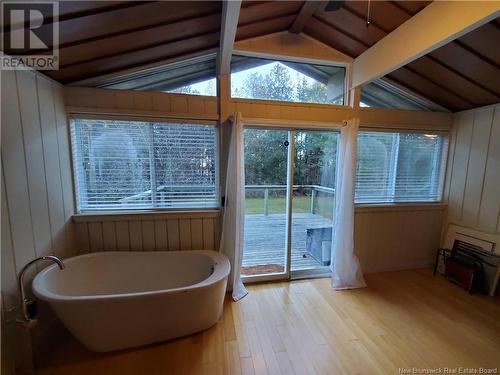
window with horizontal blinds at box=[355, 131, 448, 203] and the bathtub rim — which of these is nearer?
the bathtub rim

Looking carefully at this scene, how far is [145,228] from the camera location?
234cm

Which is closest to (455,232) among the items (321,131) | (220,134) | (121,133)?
(321,131)

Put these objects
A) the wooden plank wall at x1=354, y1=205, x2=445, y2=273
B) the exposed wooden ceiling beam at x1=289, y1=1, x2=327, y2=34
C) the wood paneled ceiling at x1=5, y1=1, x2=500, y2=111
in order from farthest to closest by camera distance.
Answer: the wooden plank wall at x1=354, y1=205, x2=445, y2=273 < the exposed wooden ceiling beam at x1=289, y1=1, x2=327, y2=34 < the wood paneled ceiling at x1=5, y1=1, x2=500, y2=111

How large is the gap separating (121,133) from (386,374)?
2954 millimetres

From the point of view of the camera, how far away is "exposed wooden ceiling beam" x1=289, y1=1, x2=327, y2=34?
1995mm

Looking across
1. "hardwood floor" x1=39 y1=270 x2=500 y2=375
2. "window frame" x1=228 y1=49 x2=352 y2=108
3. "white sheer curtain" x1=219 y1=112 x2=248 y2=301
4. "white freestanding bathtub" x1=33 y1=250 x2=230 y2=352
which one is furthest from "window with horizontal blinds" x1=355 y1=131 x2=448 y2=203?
"white freestanding bathtub" x1=33 y1=250 x2=230 y2=352

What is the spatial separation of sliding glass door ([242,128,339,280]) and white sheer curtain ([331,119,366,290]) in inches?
8.0

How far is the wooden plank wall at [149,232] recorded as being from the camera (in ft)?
7.39

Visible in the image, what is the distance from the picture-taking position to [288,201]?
2631 millimetres

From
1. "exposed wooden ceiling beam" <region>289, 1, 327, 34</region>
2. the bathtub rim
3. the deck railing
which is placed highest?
"exposed wooden ceiling beam" <region>289, 1, 327, 34</region>

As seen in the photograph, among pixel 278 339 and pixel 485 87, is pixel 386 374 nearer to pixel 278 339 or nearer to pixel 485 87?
pixel 278 339

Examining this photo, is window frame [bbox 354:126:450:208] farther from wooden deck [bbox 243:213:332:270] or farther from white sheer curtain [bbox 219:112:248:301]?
white sheer curtain [bbox 219:112:248:301]

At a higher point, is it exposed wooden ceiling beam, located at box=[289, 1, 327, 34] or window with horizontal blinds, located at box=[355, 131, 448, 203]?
exposed wooden ceiling beam, located at box=[289, 1, 327, 34]

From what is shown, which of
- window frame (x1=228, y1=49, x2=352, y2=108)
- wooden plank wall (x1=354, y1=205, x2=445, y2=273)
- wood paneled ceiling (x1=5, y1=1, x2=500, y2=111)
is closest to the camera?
wood paneled ceiling (x1=5, y1=1, x2=500, y2=111)
